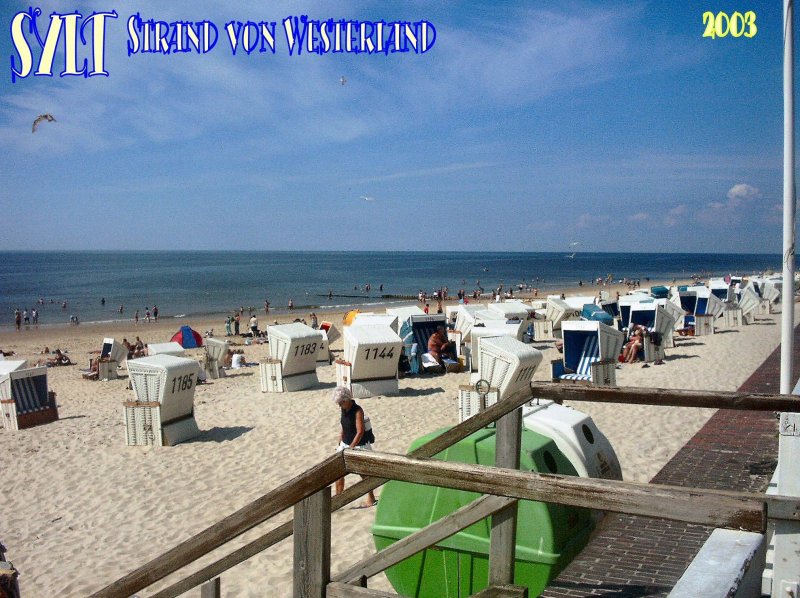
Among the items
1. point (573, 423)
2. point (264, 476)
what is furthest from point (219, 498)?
point (573, 423)

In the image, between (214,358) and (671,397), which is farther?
(214,358)

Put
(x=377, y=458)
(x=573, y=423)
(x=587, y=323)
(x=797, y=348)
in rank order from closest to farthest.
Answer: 1. (x=377, y=458)
2. (x=573, y=423)
3. (x=587, y=323)
4. (x=797, y=348)

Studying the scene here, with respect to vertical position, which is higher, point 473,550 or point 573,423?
point 573,423

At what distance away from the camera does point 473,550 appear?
13.1 ft

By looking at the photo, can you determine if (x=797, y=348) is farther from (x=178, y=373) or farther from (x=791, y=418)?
(x=791, y=418)

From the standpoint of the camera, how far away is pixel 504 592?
9.87 ft

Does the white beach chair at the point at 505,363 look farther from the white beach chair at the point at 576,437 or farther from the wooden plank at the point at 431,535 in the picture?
the wooden plank at the point at 431,535

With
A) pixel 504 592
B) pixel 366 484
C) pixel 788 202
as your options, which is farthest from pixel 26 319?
pixel 504 592

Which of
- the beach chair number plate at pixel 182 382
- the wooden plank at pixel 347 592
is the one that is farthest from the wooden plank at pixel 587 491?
the beach chair number plate at pixel 182 382

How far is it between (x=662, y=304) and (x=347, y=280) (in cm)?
7613

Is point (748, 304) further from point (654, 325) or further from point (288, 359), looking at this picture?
point (288, 359)

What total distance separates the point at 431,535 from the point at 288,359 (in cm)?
1169

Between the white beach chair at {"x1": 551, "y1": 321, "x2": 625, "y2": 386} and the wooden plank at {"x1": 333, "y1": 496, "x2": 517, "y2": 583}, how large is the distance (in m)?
10.1

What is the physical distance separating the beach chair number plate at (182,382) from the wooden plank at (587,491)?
9207mm
